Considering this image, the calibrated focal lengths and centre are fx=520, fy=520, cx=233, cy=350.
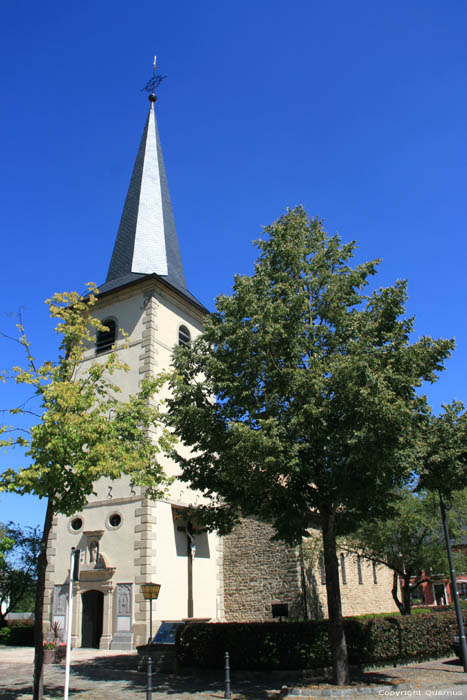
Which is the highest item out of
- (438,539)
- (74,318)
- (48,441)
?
(74,318)

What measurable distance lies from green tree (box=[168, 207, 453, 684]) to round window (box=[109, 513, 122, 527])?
750 cm

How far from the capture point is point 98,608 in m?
20.1

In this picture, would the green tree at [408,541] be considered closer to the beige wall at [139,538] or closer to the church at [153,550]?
the church at [153,550]

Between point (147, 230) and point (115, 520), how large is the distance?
569 inches

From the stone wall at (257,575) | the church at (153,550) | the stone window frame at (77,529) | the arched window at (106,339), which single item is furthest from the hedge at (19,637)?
the arched window at (106,339)

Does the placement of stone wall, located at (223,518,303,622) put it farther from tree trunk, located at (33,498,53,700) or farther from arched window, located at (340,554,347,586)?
tree trunk, located at (33,498,53,700)

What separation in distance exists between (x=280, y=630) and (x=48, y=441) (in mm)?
8008

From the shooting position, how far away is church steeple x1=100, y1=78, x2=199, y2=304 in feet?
82.5

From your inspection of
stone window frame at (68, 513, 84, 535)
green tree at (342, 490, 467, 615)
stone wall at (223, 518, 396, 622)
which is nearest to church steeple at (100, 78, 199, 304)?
stone window frame at (68, 513, 84, 535)

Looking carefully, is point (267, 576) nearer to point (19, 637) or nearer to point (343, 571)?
point (343, 571)

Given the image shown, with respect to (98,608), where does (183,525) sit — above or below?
above

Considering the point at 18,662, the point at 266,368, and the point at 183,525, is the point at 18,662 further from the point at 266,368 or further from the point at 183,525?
the point at 266,368

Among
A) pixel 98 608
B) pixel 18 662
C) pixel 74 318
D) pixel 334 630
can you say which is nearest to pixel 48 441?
pixel 74 318

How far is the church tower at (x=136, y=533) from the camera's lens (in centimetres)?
1833
